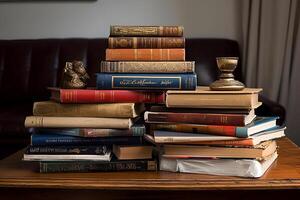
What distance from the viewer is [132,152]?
95 cm

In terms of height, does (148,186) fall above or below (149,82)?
below

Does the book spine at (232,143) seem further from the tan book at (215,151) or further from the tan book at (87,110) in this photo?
the tan book at (87,110)

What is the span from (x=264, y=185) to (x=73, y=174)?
0.41m

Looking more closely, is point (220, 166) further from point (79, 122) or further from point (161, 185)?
point (79, 122)

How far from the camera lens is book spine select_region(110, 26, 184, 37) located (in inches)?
40.4

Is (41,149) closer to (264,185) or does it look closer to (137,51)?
(137,51)

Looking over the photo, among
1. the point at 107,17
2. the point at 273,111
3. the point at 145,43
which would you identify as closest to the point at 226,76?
the point at 145,43

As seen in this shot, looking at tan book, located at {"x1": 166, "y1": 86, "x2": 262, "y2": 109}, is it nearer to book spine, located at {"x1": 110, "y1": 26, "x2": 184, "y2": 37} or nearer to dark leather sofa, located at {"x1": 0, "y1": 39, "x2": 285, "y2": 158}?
book spine, located at {"x1": 110, "y1": 26, "x2": 184, "y2": 37}

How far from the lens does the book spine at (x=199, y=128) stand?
896mm

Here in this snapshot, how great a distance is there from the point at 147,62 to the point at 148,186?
12.0 inches

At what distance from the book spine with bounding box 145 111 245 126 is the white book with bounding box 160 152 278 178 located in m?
0.08

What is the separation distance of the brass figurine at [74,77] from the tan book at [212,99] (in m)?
0.23

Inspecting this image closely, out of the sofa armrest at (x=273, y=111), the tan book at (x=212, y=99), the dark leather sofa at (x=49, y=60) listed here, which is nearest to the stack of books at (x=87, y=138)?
the tan book at (x=212, y=99)

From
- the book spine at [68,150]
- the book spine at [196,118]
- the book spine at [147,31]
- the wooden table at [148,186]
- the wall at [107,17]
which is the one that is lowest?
the wooden table at [148,186]
